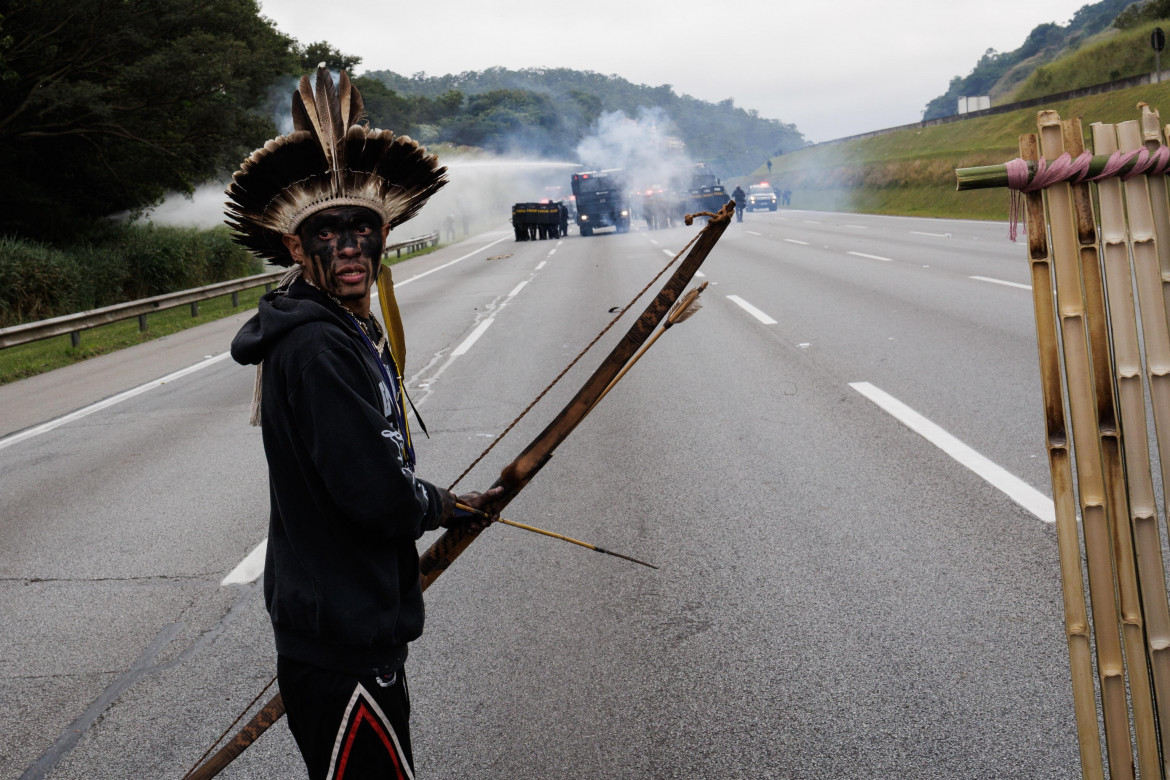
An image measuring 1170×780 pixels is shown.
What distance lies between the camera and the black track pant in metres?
2.29

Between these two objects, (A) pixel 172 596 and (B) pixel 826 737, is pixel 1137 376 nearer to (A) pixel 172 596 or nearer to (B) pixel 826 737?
(B) pixel 826 737

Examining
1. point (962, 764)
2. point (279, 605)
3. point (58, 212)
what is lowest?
point (962, 764)

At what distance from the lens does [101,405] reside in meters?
11.6

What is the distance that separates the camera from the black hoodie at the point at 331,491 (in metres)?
2.14

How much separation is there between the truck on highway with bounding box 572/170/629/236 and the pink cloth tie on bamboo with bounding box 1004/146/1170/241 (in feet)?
149

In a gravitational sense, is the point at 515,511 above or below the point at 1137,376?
below

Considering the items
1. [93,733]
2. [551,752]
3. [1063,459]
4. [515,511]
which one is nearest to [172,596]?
[93,733]

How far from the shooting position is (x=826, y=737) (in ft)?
11.6

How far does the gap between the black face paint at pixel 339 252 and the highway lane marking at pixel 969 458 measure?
345cm

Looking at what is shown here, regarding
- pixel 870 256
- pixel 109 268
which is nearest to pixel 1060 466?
pixel 870 256

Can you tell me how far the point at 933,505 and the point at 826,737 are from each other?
271cm

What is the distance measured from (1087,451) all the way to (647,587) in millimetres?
2935

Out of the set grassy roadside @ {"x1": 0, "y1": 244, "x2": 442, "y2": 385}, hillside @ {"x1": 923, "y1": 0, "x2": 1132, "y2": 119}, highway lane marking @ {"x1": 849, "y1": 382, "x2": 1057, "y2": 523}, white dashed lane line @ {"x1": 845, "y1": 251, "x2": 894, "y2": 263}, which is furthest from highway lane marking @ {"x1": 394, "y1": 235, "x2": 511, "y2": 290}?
hillside @ {"x1": 923, "y1": 0, "x2": 1132, "y2": 119}

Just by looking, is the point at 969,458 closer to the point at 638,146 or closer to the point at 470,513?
the point at 470,513
